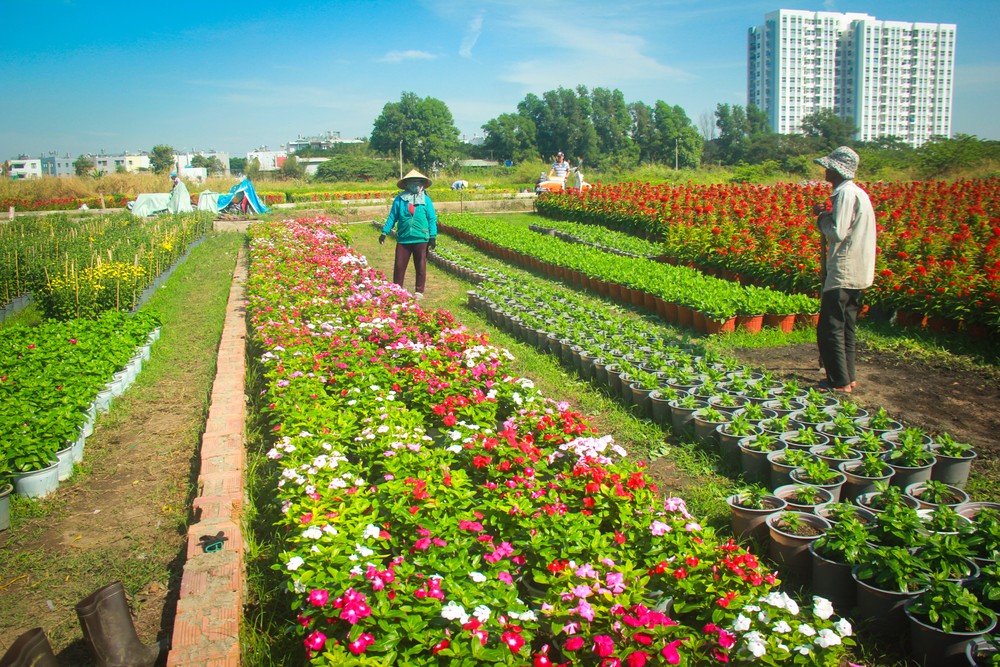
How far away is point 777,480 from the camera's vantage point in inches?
150

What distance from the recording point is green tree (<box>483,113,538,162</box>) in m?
67.4

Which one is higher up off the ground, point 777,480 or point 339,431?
point 339,431

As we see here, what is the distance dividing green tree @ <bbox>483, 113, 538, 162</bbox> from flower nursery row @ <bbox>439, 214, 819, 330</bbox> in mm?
55968

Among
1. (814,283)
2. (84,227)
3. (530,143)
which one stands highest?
(530,143)

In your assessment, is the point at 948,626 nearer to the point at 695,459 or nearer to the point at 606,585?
the point at 606,585

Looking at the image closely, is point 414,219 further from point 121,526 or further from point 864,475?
point 864,475

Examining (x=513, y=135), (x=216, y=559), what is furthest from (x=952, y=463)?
(x=513, y=135)

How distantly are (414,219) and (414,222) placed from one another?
0.04 meters

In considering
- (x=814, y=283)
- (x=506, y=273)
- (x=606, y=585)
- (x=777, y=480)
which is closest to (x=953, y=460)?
(x=777, y=480)

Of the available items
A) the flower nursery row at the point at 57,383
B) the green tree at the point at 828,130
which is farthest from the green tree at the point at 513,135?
the flower nursery row at the point at 57,383

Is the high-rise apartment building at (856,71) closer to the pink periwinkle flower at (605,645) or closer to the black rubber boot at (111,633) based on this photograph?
the pink periwinkle flower at (605,645)

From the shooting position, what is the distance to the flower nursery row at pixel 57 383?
4156mm

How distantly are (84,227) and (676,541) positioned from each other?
621 inches

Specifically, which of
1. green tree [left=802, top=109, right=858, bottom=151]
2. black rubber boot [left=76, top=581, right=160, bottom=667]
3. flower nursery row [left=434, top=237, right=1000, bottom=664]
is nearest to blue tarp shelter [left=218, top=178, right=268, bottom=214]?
flower nursery row [left=434, top=237, right=1000, bottom=664]
